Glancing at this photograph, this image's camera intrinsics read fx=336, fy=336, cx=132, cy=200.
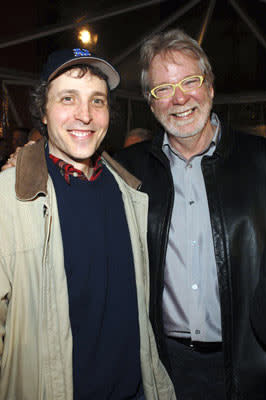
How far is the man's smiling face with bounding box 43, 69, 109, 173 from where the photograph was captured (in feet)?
5.45

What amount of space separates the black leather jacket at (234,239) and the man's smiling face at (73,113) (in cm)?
64

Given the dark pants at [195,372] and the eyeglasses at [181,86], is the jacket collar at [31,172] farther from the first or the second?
the dark pants at [195,372]

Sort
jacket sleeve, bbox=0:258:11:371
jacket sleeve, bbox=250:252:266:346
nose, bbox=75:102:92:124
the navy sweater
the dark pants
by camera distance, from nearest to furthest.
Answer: jacket sleeve, bbox=250:252:266:346 → jacket sleeve, bbox=0:258:11:371 → the navy sweater → nose, bbox=75:102:92:124 → the dark pants

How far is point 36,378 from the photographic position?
143 centimetres

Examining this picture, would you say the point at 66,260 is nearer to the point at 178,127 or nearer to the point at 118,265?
the point at 118,265

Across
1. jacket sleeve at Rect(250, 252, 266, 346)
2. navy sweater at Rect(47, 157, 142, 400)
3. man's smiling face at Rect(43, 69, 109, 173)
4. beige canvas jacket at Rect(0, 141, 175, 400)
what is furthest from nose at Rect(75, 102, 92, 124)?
jacket sleeve at Rect(250, 252, 266, 346)

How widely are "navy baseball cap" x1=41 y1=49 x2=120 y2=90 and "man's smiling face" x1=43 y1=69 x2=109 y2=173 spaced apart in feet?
0.15

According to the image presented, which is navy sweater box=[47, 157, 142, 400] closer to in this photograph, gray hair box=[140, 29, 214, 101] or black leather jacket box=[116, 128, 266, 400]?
black leather jacket box=[116, 128, 266, 400]

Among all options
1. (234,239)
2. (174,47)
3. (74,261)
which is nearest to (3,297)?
(74,261)

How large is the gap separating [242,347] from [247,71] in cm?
737

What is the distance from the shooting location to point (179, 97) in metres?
2.16

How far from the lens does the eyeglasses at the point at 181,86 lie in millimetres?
2189

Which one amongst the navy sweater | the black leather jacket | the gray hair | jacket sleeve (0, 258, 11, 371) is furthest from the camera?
the gray hair

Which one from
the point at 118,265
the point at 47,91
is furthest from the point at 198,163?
the point at 47,91
